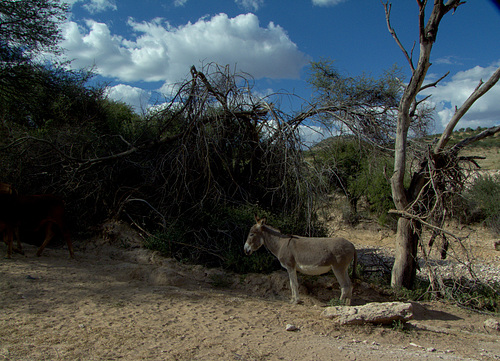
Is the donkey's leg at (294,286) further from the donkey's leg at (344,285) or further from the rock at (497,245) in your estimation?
the rock at (497,245)

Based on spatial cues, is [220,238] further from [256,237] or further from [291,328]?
[291,328]

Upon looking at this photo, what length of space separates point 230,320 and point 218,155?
5.03 metres

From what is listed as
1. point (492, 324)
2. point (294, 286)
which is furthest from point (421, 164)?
point (294, 286)

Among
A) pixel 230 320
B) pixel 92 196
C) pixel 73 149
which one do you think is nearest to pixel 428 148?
pixel 230 320

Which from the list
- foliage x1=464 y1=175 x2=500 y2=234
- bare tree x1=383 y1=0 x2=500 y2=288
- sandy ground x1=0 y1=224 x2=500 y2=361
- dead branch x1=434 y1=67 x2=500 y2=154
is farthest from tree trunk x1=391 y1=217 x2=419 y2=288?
foliage x1=464 y1=175 x2=500 y2=234

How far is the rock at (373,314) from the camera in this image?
5949mm

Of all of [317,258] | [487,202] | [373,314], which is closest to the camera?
[373,314]

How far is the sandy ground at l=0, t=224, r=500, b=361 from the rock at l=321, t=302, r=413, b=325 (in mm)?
128

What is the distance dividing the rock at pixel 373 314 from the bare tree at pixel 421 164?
2730 mm

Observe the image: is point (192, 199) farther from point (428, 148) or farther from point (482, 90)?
point (482, 90)

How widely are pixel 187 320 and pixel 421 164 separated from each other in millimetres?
6726

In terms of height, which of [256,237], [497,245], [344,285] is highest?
[256,237]

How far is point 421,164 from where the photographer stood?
9.09 metres

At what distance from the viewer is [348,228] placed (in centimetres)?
1967
